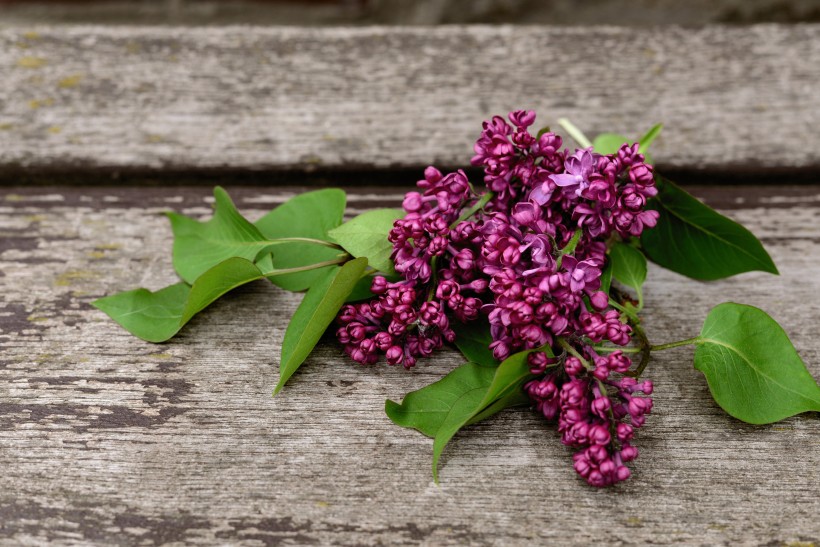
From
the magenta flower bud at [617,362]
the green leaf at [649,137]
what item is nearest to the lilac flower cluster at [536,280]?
the magenta flower bud at [617,362]

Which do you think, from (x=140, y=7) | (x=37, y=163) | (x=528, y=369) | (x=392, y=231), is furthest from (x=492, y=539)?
(x=140, y=7)

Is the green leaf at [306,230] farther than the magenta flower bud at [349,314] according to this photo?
Yes

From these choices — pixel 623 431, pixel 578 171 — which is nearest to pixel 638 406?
pixel 623 431

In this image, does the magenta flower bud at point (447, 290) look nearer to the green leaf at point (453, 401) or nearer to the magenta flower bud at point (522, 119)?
the green leaf at point (453, 401)

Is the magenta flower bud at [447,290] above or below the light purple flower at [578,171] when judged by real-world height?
below

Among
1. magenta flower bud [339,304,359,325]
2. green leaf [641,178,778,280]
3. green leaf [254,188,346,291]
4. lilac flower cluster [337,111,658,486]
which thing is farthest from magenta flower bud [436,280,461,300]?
green leaf [641,178,778,280]

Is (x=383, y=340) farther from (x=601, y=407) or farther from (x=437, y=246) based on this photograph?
(x=601, y=407)

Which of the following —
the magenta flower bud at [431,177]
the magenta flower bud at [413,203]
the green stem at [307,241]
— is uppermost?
the magenta flower bud at [431,177]

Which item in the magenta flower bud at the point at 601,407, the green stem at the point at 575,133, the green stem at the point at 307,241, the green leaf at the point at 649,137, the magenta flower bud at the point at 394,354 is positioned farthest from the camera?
the green stem at the point at 575,133
